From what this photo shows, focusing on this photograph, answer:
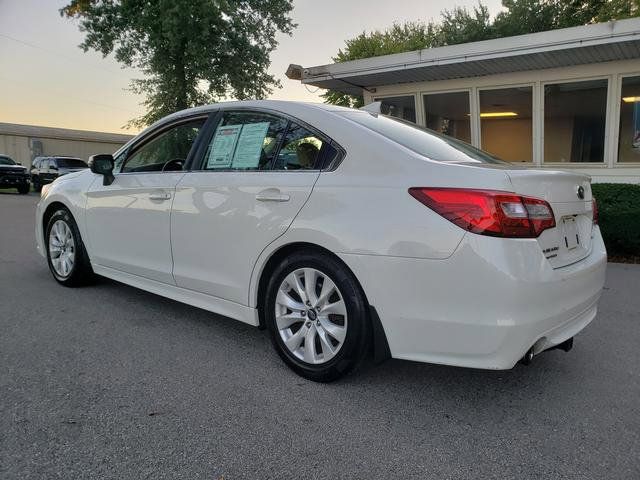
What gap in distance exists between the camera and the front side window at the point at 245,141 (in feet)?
10.5

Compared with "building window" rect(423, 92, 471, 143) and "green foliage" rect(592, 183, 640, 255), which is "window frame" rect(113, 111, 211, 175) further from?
"building window" rect(423, 92, 471, 143)

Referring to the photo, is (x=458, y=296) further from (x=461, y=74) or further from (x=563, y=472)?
(x=461, y=74)

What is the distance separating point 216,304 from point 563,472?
7.22 feet

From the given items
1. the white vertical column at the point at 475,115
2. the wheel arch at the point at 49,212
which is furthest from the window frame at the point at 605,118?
the wheel arch at the point at 49,212

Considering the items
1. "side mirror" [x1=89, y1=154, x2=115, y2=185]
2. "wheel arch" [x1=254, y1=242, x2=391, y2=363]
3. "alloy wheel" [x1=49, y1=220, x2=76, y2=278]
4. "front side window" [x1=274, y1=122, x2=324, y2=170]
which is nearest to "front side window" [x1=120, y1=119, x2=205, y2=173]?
"side mirror" [x1=89, y1=154, x2=115, y2=185]

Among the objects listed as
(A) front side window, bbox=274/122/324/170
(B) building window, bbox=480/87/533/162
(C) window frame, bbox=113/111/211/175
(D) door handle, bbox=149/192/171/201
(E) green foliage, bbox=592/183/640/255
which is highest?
(B) building window, bbox=480/87/533/162

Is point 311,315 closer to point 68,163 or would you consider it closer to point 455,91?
point 455,91

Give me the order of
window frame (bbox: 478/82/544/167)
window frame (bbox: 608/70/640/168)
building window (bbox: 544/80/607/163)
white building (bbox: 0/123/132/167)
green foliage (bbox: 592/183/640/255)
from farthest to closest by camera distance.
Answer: white building (bbox: 0/123/132/167)
window frame (bbox: 478/82/544/167)
building window (bbox: 544/80/607/163)
window frame (bbox: 608/70/640/168)
green foliage (bbox: 592/183/640/255)

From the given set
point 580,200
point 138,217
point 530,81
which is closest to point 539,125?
point 530,81

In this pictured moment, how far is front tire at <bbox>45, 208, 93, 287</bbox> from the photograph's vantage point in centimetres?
462

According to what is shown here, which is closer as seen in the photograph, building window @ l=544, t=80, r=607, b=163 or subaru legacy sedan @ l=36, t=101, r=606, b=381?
subaru legacy sedan @ l=36, t=101, r=606, b=381

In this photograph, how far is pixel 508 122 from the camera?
33.3 feet

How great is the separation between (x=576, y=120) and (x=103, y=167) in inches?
336

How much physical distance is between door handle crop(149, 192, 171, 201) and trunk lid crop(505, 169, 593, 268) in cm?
233
